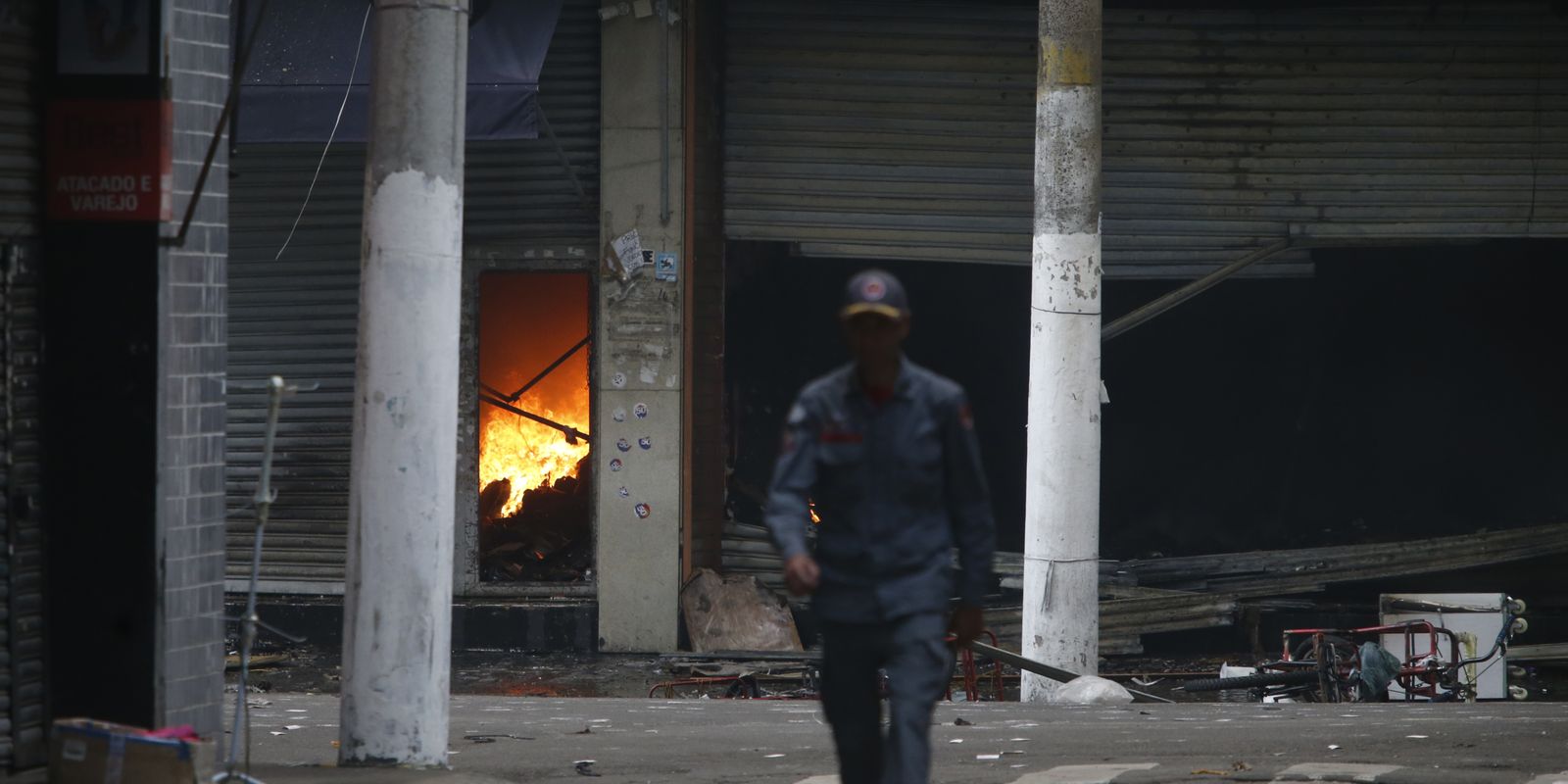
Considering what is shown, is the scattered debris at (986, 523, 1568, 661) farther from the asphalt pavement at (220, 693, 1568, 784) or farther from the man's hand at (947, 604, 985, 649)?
the man's hand at (947, 604, 985, 649)

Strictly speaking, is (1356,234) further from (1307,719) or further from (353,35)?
(353,35)

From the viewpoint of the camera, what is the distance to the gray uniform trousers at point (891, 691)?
4.54 meters

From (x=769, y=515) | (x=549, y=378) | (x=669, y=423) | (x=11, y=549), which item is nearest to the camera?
(x=769, y=515)

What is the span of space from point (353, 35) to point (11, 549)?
21.6 feet

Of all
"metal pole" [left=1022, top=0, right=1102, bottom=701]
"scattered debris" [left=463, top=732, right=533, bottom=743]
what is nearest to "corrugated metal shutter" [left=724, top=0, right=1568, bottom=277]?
"metal pole" [left=1022, top=0, right=1102, bottom=701]

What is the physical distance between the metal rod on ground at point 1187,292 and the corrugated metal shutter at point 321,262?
3.99 m

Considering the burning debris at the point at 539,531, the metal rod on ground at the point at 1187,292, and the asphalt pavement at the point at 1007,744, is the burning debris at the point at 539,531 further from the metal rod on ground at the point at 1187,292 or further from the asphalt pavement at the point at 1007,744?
the metal rod on ground at the point at 1187,292

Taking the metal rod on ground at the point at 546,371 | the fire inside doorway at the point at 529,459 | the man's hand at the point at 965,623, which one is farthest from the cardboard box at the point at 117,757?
the metal rod on ground at the point at 546,371

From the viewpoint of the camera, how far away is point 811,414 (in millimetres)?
4633

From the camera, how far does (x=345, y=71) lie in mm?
11734

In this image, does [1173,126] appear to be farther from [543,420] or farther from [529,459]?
[529,459]

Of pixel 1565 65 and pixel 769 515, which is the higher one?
pixel 1565 65

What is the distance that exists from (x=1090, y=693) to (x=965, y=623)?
219 inches

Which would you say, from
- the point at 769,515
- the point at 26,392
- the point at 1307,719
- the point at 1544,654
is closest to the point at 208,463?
the point at 26,392
